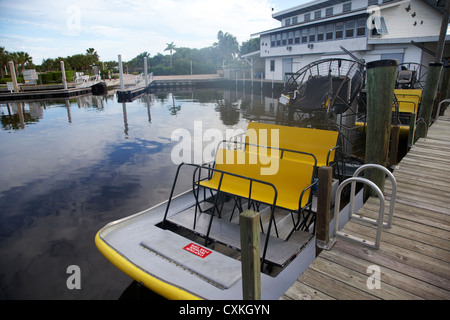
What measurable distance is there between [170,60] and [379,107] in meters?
97.3

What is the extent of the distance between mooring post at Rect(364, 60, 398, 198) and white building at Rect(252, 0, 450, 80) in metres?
20.2

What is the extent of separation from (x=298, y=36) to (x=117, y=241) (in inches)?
1446

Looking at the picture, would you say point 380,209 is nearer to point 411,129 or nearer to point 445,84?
point 411,129

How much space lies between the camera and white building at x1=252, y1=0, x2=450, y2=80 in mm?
24872

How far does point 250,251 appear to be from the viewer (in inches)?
104

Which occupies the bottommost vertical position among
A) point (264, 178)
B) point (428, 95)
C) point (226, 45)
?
point (264, 178)

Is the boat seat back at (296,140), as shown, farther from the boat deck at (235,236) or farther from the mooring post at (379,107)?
the boat deck at (235,236)

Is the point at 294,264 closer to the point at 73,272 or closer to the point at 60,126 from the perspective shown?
the point at 73,272

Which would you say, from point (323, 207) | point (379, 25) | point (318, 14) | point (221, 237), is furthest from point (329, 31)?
point (323, 207)

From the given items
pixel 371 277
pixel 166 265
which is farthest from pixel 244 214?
pixel 166 265

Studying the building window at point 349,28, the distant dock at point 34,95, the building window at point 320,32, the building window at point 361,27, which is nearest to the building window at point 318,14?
the building window at point 320,32

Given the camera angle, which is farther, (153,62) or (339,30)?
(153,62)

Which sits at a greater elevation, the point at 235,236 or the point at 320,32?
the point at 320,32

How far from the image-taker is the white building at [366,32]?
24.9 meters
